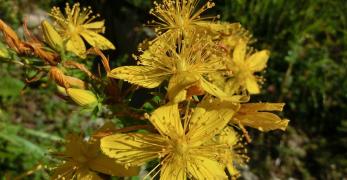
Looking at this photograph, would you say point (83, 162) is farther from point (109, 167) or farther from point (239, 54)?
point (239, 54)

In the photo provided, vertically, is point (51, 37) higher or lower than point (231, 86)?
higher

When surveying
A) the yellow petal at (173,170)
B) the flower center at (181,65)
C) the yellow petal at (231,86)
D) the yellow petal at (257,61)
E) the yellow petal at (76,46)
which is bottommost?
the yellow petal at (173,170)

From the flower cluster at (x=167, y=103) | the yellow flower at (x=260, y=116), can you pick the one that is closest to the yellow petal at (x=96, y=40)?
the flower cluster at (x=167, y=103)

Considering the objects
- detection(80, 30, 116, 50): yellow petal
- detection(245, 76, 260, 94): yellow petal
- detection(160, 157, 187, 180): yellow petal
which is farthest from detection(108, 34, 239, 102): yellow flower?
detection(245, 76, 260, 94): yellow petal

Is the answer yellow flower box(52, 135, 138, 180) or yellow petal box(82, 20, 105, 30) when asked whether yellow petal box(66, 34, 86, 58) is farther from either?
yellow flower box(52, 135, 138, 180)

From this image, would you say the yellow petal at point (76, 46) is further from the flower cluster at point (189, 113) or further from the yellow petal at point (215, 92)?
the yellow petal at point (215, 92)

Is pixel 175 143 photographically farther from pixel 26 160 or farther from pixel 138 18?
pixel 138 18

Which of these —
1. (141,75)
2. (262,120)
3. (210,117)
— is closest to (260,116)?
(262,120)

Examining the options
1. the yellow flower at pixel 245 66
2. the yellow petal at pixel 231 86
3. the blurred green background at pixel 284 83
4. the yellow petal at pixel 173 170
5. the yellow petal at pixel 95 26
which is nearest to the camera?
the yellow petal at pixel 173 170
